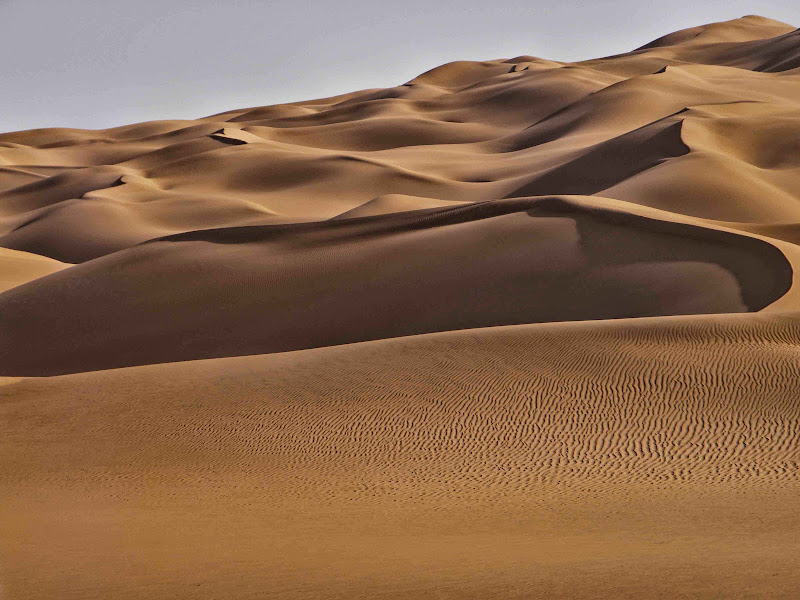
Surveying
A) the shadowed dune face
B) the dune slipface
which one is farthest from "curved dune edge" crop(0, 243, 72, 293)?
the shadowed dune face

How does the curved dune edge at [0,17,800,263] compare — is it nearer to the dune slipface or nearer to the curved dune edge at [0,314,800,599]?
the dune slipface

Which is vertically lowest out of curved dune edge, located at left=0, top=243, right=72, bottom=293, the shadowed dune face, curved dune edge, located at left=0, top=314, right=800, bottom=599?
curved dune edge, located at left=0, top=243, right=72, bottom=293

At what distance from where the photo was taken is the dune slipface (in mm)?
5758

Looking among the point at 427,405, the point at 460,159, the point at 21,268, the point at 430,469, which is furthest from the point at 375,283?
the point at 460,159

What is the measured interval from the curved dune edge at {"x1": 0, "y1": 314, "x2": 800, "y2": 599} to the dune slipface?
0.12 ft

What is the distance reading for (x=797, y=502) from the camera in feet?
23.5

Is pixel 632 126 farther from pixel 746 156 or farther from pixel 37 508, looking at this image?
pixel 37 508

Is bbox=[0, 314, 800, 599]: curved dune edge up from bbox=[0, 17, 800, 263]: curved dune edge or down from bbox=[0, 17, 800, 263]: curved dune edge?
up

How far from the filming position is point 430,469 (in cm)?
887

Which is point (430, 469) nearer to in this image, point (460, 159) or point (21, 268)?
point (21, 268)

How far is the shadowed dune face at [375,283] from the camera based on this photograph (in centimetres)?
1730

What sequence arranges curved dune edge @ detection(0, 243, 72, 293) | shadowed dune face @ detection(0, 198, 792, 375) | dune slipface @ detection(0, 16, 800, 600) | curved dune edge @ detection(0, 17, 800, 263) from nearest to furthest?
dune slipface @ detection(0, 16, 800, 600), shadowed dune face @ detection(0, 198, 792, 375), curved dune edge @ detection(0, 243, 72, 293), curved dune edge @ detection(0, 17, 800, 263)

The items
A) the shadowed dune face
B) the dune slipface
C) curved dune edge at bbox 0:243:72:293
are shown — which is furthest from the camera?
curved dune edge at bbox 0:243:72:293

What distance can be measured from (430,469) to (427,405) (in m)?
1.99
